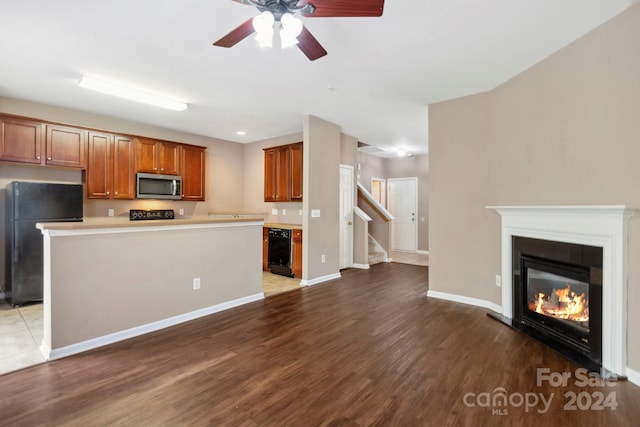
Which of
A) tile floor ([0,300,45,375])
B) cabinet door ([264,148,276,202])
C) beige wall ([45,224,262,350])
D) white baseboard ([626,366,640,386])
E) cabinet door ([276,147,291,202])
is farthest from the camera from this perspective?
cabinet door ([264,148,276,202])

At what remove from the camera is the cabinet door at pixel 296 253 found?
5.16 metres

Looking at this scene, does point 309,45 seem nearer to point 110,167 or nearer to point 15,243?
point 110,167

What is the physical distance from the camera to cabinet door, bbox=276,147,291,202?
18.9ft

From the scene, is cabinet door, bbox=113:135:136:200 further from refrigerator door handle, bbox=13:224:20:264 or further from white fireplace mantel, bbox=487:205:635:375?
white fireplace mantel, bbox=487:205:635:375

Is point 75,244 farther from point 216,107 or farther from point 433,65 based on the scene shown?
point 433,65

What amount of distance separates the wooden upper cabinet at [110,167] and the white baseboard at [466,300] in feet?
16.9

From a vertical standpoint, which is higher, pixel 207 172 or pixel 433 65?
pixel 433 65

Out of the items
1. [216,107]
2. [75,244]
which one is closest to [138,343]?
[75,244]

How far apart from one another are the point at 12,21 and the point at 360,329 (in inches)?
160

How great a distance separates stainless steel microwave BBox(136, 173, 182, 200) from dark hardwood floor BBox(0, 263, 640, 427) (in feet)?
9.88

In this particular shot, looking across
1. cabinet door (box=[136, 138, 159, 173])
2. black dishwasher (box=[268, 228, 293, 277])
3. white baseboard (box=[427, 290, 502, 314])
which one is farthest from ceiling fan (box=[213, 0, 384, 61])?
cabinet door (box=[136, 138, 159, 173])

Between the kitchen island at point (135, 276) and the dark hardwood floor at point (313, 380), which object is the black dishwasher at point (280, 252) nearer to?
the kitchen island at point (135, 276)

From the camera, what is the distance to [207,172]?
636 centimetres

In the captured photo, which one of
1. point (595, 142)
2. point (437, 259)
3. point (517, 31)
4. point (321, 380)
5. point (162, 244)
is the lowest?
point (321, 380)
